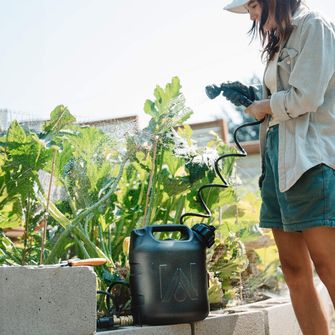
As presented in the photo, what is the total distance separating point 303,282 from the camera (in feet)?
6.88

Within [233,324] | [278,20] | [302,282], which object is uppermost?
→ [278,20]

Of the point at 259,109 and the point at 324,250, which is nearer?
the point at 324,250

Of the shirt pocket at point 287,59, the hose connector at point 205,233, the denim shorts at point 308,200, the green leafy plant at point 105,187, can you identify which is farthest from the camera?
the green leafy plant at point 105,187

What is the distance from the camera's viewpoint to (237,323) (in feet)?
8.22

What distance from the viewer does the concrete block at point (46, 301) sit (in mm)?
1906

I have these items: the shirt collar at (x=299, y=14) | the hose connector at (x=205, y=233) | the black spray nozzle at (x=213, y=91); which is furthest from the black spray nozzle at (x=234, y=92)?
the hose connector at (x=205, y=233)

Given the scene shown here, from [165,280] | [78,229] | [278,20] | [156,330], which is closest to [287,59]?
[278,20]

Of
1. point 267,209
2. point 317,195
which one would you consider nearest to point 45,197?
point 267,209

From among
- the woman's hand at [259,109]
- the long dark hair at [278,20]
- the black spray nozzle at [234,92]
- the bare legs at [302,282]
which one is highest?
the long dark hair at [278,20]

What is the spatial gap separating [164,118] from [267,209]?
2.48 feet

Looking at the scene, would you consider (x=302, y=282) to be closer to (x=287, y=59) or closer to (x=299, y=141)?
(x=299, y=141)

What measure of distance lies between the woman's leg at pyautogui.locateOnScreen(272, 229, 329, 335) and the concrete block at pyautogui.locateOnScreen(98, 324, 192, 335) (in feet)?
1.33

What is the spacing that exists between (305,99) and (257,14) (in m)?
0.39

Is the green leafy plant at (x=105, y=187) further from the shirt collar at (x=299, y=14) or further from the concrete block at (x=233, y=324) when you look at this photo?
the shirt collar at (x=299, y=14)
